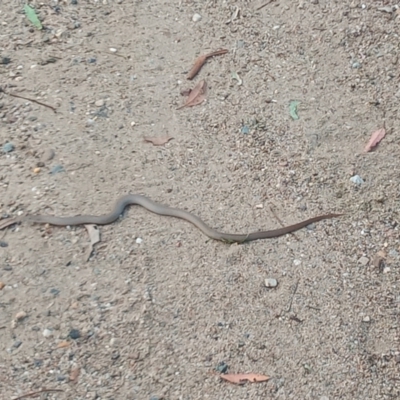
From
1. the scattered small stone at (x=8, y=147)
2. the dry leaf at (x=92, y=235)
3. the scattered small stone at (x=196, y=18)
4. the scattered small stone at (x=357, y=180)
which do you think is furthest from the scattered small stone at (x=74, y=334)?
the scattered small stone at (x=196, y=18)

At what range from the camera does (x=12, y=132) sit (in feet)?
17.5

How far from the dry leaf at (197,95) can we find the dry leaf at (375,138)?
1145 mm

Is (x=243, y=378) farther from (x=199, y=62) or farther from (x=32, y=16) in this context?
(x=32, y=16)

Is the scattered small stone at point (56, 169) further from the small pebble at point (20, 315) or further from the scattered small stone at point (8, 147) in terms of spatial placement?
the small pebble at point (20, 315)

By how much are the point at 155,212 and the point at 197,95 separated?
1.11m

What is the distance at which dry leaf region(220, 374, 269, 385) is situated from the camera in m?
4.23

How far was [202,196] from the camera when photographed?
510 centimetres

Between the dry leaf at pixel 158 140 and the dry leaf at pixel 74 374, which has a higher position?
the dry leaf at pixel 158 140

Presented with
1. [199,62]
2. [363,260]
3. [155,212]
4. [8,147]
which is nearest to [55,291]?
[155,212]

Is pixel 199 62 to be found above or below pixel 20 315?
above

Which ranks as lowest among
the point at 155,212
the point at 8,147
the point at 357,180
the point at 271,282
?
the point at 8,147

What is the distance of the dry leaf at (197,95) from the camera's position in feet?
18.5

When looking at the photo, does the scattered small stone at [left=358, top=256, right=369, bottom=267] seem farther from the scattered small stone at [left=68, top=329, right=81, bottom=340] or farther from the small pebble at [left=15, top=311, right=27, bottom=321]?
the small pebble at [left=15, top=311, right=27, bottom=321]

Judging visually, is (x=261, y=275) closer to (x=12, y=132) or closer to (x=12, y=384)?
(x=12, y=384)
